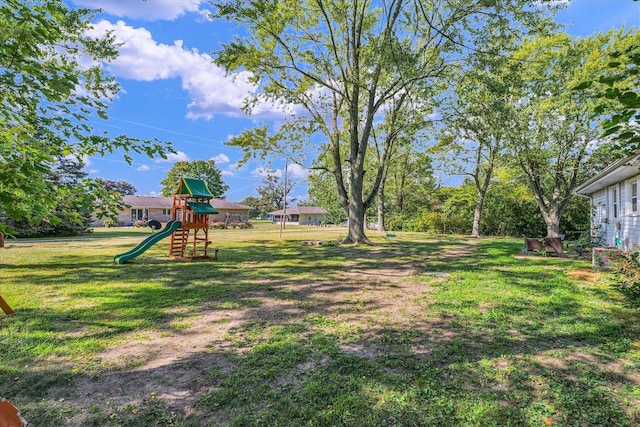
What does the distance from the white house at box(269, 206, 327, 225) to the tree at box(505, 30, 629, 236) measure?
52.4 meters

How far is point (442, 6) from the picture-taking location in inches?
608

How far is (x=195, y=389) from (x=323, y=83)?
16257 millimetres

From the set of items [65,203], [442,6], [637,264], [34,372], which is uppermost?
[442,6]

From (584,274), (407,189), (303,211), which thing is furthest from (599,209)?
(303,211)

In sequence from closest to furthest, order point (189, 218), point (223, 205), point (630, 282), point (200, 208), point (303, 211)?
1. point (630, 282)
2. point (200, 208)
3. point (189, 218)
4. point (223, 205)
5. point (303, 211)

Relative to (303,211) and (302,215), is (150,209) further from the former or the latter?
(302,215)

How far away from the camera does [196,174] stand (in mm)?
59406

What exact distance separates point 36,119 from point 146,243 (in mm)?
9779

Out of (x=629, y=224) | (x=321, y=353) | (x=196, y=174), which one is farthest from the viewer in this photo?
(x=196, y=174)

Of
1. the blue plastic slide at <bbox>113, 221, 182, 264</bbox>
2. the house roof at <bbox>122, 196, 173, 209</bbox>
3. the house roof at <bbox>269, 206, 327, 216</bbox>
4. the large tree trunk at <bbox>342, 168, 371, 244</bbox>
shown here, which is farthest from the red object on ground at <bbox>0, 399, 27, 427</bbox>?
the house roof at <bbox>269, 206, 327, 216</bbox>

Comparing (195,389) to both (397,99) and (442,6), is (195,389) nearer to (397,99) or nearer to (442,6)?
(442,6)

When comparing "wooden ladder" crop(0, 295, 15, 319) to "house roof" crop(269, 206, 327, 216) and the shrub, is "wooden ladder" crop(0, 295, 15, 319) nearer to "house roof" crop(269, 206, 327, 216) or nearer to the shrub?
the shrub

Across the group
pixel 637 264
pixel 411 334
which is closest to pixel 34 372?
pixel 411 334

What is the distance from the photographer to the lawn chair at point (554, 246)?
→ 505 inches
